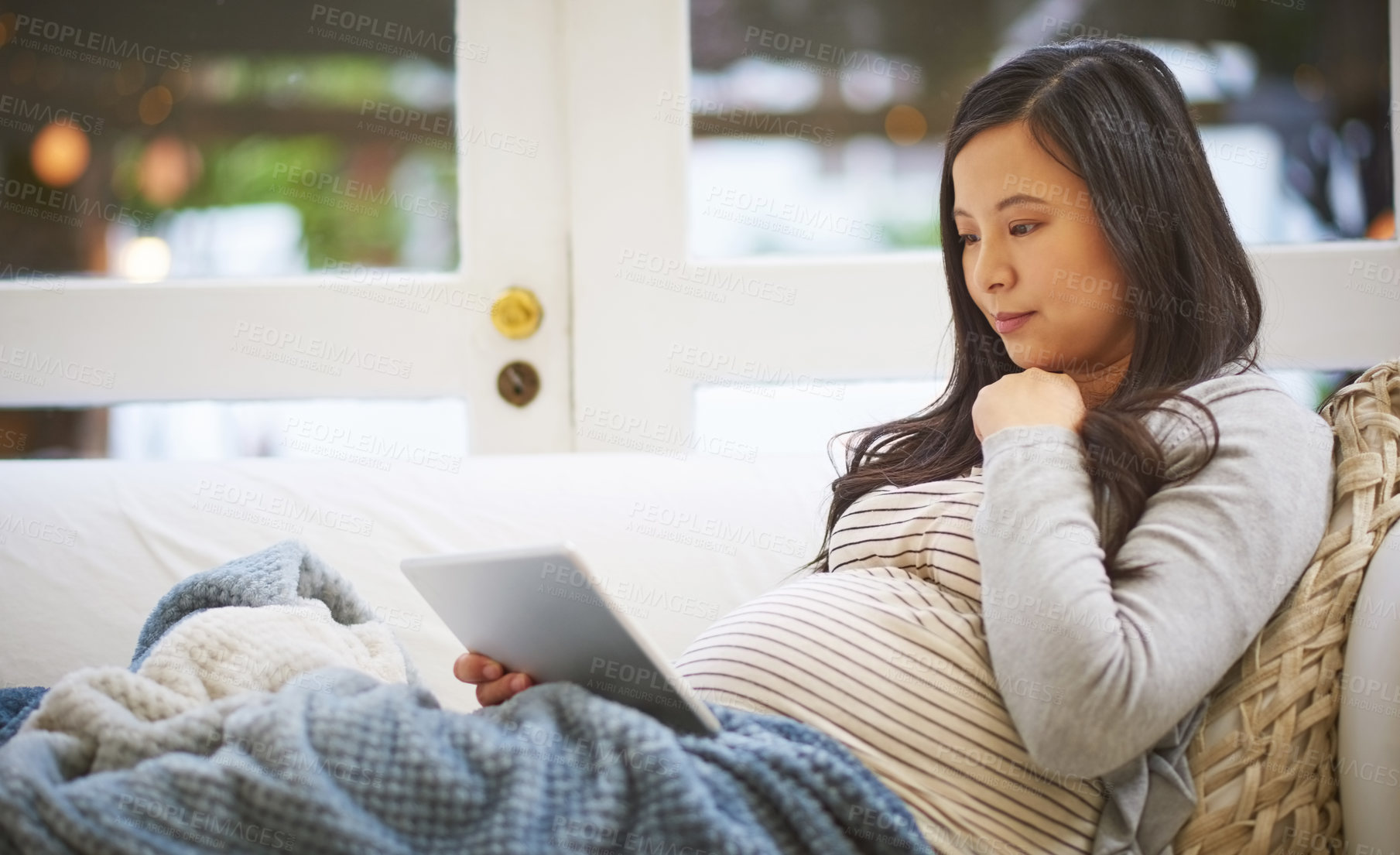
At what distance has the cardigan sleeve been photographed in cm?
79

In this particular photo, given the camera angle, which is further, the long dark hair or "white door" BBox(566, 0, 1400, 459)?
"white door" BBox(566, 0, 1400, 459)

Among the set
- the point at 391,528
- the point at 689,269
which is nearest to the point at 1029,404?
the point at 391,528

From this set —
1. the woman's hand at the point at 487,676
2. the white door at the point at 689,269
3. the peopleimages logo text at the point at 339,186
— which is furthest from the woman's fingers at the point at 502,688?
the peopleimages logo text at the point at 339,186

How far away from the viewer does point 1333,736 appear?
88 cm

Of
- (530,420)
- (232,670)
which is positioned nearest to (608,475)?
(530,420)

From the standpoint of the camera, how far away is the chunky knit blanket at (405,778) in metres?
0.65

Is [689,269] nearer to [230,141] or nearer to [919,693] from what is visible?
[230,141]

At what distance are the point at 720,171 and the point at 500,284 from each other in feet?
1.24

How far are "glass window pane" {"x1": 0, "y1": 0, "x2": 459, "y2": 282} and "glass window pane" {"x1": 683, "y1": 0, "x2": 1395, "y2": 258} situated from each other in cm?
42

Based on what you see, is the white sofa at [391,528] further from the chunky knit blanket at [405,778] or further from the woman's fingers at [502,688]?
the chunky knit blanket at [405,778]

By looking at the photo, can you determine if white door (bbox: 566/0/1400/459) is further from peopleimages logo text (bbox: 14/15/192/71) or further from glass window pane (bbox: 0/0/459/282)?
peopleimages logo text (bbox: 14/15/192/71)

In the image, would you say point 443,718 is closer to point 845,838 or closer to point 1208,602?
point 845,838

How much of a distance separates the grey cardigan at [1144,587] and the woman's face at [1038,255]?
17cm

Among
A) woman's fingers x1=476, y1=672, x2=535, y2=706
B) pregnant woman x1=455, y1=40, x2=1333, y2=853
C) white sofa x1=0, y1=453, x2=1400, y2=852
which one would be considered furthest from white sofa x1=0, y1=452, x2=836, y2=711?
woman's fingers x1=476, y1=672, x2=535, y2=706
